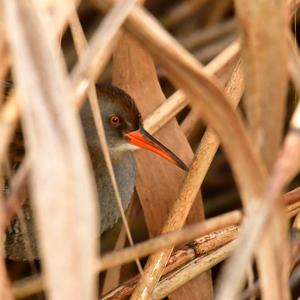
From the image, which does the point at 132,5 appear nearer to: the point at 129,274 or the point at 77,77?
the point at 77,77

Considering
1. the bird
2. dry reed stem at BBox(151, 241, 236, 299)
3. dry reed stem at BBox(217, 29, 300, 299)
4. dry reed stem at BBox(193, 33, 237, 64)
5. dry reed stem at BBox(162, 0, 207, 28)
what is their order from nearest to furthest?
dry reed stem at BBox(217, 29, 300, 299)
dry reed stem at BBox(151, 241, 236, 299)
the bird
dry reed stem at BBox(193, 33, 237, 64)
dry reed stem at BBox(162, 0, 207, 28)

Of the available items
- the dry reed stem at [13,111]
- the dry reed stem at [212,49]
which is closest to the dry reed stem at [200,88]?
the dry reed stem at [13,111]

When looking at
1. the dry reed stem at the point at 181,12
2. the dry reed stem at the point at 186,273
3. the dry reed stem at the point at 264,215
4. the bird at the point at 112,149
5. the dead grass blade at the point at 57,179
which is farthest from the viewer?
the dry reed stem at the point at 181,12

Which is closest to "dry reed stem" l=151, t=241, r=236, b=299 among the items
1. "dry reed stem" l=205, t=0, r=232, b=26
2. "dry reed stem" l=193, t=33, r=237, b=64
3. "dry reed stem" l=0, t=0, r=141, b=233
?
"dry reed stem" l=0, t=0, r=141, b=233

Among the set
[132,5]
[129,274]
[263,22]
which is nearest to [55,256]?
[132,5]

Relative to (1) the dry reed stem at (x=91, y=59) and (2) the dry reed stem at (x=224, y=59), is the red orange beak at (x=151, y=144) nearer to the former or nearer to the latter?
(2) the dry reed stem at (x=224, y=59)

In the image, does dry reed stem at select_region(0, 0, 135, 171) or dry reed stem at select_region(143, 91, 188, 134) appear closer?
dry reed stem at select_region(0, 0, 135, 171)

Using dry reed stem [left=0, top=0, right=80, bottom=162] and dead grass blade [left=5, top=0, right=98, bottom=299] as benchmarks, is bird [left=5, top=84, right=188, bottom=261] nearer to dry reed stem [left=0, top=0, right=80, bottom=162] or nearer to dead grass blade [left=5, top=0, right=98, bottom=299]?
dry reed stem [left=0, top=0, right=80, bottom=162]

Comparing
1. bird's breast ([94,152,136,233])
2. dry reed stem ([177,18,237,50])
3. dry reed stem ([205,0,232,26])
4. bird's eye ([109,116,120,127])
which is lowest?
bird's breast ([94,152,136,233])
